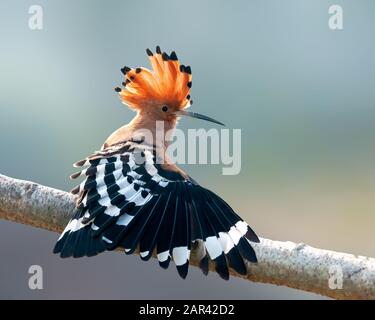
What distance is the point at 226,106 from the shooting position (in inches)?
185

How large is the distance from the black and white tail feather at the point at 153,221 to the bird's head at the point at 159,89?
1.44ft

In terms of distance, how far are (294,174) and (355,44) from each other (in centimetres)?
132

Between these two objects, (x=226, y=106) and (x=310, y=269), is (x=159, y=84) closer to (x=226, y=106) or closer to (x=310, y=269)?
(x=310, y=269)

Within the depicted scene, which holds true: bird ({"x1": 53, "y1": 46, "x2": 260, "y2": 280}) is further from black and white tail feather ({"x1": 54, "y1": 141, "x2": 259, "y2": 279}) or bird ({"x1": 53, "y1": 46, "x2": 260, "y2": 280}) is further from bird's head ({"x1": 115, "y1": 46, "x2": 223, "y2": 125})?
bird's head ({"x1": 115, "y1": 46, "x2": 223, "y2": 125})

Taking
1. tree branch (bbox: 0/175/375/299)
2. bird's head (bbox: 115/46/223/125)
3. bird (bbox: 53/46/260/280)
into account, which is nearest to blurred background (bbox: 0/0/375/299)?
bird's head (bbox: 115/46/223/125)

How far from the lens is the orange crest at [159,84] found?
2.35 meters

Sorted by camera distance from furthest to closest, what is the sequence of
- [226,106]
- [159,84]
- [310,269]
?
1. [226,106]
2. [159,84]
3. [310,269]

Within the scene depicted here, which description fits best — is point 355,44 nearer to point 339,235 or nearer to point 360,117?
point 360,117

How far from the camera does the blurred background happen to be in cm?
365

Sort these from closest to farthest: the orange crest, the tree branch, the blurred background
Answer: the tree branch
the orange crest
the blurred background

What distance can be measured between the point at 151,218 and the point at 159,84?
0.69 metres

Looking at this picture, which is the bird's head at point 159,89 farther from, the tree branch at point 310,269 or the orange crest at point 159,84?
the tree branch at point 310,269

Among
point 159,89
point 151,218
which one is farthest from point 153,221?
point 159,89

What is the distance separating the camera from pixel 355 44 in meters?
5.55
